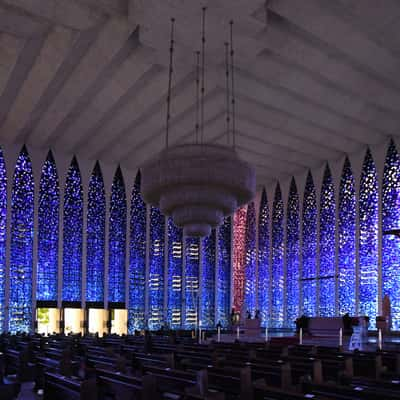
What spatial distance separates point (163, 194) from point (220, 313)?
17.0m

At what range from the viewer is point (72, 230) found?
22266mm

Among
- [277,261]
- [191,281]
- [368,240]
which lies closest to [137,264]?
[191,281]

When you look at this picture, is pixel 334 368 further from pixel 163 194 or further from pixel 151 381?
Answer: pixel 163 194

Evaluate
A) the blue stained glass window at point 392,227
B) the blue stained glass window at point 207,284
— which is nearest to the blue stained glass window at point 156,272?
the blue stained glass window at point 207,284

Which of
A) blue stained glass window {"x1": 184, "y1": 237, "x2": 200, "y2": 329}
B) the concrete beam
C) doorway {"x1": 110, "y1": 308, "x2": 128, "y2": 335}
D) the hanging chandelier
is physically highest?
the concrete beam

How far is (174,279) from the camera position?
2441 cm

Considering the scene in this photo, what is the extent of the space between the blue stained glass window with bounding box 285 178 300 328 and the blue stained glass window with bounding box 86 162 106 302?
327 inches

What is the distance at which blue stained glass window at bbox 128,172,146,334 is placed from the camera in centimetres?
2328

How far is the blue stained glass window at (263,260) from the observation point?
82.8ft

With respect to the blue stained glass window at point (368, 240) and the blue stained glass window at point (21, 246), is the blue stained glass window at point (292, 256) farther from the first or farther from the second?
the blue stained glass window at point (21, 246)

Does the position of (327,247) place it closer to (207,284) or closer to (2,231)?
(207,284)

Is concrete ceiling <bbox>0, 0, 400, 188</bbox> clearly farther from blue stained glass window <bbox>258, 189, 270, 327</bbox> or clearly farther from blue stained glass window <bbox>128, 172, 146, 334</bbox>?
blue stained glass window <bbox>258, 189, 270, 327</bbox>

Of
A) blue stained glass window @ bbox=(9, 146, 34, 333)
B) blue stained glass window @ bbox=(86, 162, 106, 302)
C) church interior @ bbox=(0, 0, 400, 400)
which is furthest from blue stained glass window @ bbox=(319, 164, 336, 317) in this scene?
blue stained glass window @ bbox=(9, 146, 34, 333)

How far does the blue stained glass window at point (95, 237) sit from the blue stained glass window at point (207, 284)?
503 cm
